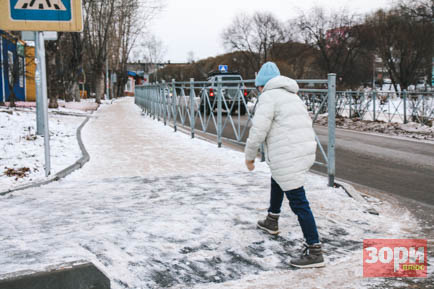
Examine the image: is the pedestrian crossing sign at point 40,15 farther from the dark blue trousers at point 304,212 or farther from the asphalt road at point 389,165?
the dark blue trousers at point 304,212

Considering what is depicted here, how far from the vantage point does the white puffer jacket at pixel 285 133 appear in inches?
139

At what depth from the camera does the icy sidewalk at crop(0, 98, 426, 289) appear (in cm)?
336

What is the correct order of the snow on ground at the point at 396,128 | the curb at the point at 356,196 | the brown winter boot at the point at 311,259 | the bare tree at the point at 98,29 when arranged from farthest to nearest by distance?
the bare tree at the point at 98,29 → the snow on ground at the point at 396,128 → the curb at the point at 356,196 → the brown winter boot at the point at 311,259

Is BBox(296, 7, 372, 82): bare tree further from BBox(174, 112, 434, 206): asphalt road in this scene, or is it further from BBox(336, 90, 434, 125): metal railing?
BBox(174, 112, 434, 206): asphalt road

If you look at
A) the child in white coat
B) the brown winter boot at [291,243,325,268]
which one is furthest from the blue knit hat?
the brown winter boot at [291,243,325,268]

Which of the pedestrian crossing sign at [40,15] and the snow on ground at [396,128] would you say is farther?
the snow on ground at [396,128]

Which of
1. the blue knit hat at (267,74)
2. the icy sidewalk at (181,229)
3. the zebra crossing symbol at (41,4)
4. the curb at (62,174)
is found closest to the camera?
the icy sidewalk at (181,229)

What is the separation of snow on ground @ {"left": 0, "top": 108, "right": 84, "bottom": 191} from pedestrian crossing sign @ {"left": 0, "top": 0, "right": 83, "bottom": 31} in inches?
81.8

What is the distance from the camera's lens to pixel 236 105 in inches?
372

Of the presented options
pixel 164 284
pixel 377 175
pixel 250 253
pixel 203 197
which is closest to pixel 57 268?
pixel 164 284

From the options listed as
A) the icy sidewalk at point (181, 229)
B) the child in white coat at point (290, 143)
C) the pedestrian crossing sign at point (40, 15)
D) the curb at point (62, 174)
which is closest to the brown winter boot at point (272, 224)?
the icy sidewalk at point (181, 229)

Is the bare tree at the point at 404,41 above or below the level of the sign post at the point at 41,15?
above

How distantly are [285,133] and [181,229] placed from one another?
54.2 inches

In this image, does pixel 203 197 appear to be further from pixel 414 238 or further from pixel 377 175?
pixel 377 175
